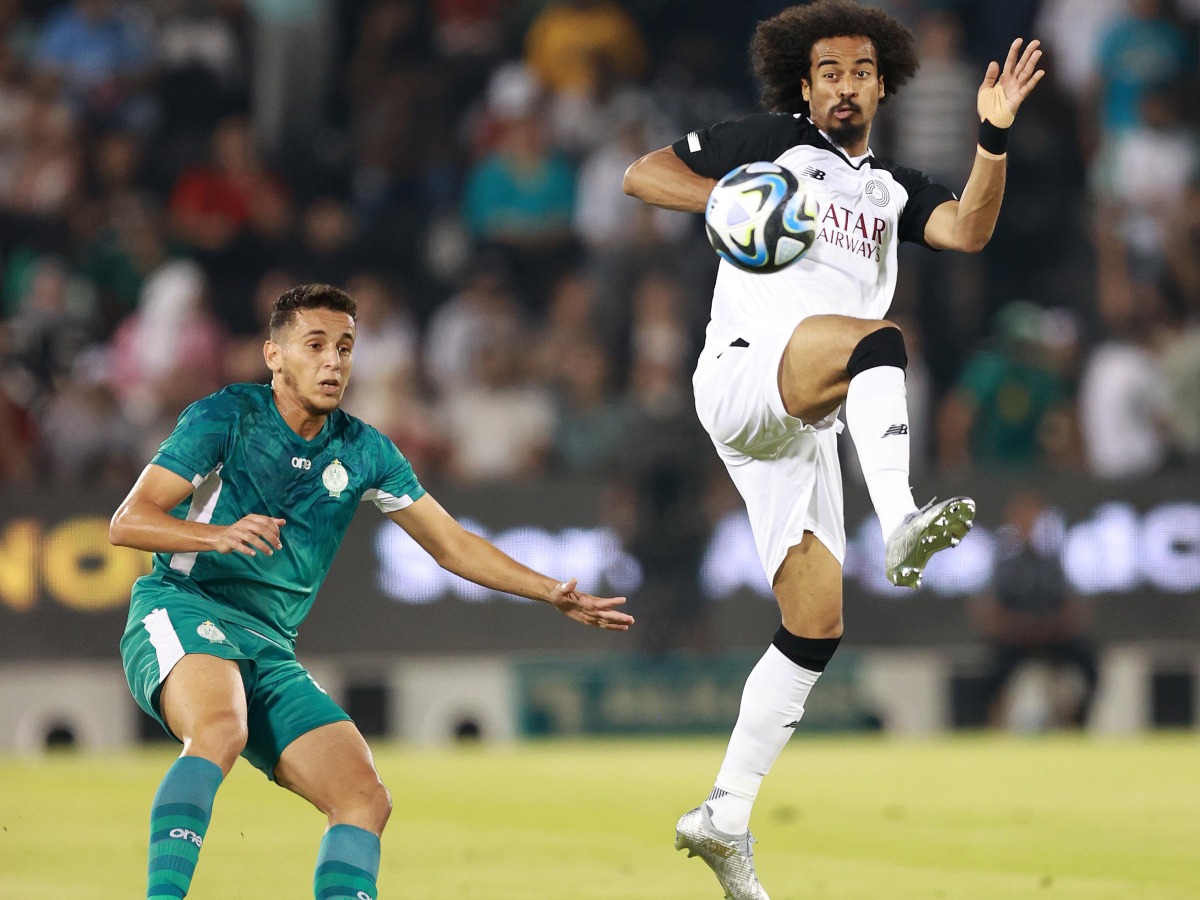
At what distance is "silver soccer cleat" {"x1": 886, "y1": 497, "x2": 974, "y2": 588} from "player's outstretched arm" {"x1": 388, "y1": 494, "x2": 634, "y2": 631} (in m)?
0.80

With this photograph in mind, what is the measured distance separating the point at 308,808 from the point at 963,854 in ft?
10.8

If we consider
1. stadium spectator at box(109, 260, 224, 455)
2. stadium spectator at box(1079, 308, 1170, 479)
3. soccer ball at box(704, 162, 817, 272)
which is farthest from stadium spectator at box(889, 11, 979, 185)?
soccer ball at box(704, 162, 817, 272)

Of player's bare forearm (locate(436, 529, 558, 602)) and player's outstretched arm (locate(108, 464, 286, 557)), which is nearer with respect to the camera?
player's outstretched arm (locate(108, 464, 286, 557))

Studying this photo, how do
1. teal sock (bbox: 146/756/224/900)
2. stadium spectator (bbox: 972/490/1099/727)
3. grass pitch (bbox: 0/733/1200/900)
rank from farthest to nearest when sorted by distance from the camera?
stadium spectator (bbox: 972/490/1099/727) < grass pitch (bbox: 0/733/1200/900) < teal sock (bbox: 146/756/224/900)

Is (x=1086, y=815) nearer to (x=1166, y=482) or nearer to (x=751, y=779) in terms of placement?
(x=751, y=779)

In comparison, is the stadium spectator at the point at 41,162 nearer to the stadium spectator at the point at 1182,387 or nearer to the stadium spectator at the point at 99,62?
the stadium spectator at the point at 99,62

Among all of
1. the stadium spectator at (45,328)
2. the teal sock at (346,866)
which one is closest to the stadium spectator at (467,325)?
the stadium spectator at (45,328)

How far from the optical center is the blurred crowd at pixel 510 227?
1320cm

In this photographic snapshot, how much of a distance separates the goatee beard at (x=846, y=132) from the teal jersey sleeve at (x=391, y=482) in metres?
1.77

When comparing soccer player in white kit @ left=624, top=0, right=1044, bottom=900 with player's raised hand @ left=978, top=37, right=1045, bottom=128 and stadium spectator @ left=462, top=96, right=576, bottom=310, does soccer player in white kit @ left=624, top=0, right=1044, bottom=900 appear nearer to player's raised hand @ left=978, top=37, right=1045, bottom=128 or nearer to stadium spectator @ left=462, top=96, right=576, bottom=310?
player's raised hand @ left=978, top=37, right=1045, bottom=128

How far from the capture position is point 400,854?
770 cm

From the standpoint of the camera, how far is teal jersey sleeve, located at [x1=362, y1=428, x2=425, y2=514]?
5879 millimetres

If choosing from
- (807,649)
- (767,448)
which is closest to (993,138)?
(767,448)

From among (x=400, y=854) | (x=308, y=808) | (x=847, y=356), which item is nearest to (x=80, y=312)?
(x=308, y=808)
